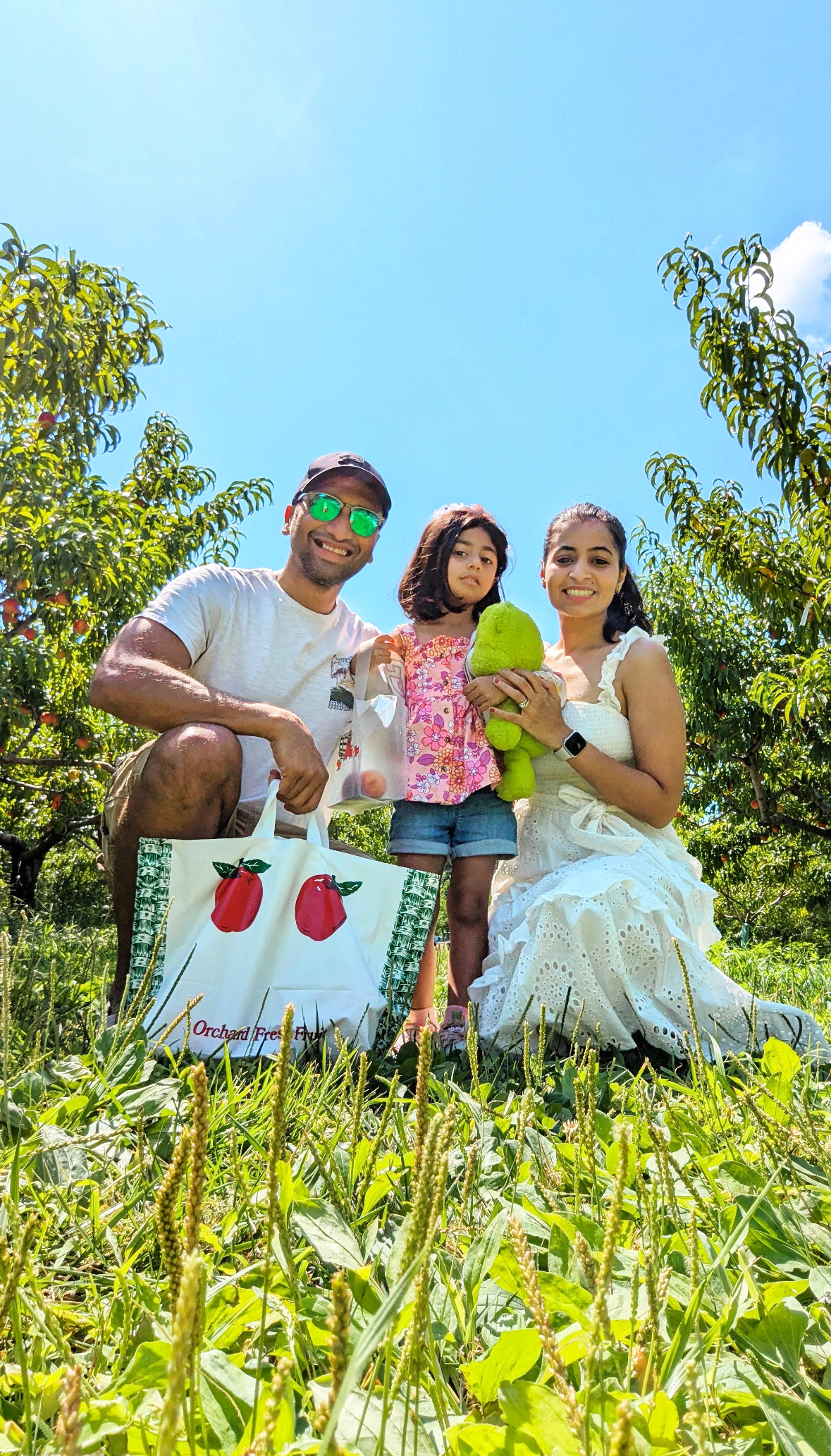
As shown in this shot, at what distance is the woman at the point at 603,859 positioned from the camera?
2109 mm

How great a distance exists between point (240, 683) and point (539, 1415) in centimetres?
215

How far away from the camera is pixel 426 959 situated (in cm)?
238

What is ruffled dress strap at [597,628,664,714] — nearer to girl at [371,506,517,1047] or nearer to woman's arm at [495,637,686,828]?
woman's arm at [495,637,686,828]

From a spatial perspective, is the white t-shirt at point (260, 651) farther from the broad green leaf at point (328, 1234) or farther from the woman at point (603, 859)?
the broad green leaf at point (328, 1234)

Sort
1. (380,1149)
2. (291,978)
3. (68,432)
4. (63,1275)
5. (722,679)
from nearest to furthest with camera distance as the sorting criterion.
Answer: (63,1275), (380,1149), (291,978), (68,432), (722,679)

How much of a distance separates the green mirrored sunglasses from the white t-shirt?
26 centimetres

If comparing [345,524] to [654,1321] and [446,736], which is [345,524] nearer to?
[446,736]

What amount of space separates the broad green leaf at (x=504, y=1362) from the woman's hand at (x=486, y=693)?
1.96 meters

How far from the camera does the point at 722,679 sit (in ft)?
33.2

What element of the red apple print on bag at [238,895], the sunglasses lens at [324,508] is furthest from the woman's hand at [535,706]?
the red apple print on bag at [238,895]

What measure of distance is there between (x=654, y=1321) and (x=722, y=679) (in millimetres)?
10194

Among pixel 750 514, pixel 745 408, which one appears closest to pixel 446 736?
pixel 745 408

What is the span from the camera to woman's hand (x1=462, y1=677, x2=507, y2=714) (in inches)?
99.2

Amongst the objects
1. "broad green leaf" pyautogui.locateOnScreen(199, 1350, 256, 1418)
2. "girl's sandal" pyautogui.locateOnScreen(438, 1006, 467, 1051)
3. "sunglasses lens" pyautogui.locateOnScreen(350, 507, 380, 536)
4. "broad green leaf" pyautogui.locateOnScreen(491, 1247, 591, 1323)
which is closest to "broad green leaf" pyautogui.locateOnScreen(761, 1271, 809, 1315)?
"broad green leaf" pyautogui.locateOnScreen(491, 1247, 591, 1323)
